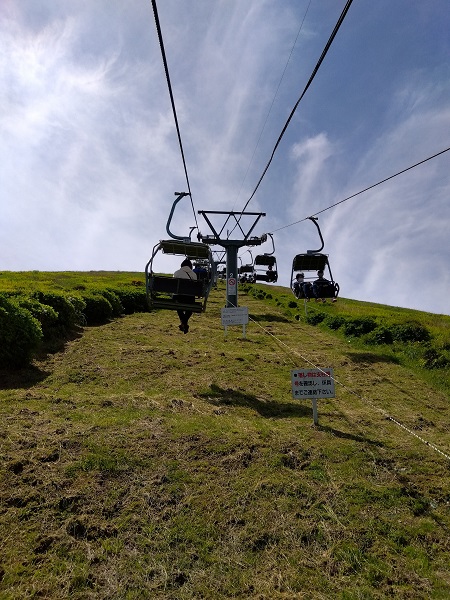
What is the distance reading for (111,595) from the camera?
134 inches

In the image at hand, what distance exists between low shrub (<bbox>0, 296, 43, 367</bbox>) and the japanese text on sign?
22.3 ft

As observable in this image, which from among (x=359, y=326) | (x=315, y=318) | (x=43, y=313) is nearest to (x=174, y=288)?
(x=43, y=313)

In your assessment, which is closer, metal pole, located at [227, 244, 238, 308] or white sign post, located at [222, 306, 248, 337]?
white sign post, located at [222, 306, 248, 337]

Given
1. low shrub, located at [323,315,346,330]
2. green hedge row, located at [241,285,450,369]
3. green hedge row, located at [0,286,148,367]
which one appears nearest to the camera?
green hedge row, located at [0,286,148,367]

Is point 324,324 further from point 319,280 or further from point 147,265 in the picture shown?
point 147,265

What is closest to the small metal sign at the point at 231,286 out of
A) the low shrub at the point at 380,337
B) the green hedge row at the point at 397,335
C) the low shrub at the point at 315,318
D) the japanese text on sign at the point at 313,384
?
Answer: the low shrub at the point at 315,318

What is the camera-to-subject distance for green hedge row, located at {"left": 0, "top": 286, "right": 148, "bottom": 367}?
949 cm

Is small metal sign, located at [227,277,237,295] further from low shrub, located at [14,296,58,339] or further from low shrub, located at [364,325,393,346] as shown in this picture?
low shrub, located at [14,296,58,339]

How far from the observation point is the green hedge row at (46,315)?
9.49 metres

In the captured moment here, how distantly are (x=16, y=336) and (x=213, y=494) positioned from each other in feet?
23.2

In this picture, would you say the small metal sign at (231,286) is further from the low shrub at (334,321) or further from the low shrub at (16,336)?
the low shrub at (16,336)

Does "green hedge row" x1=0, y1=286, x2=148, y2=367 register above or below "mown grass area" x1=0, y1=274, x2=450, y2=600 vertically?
above

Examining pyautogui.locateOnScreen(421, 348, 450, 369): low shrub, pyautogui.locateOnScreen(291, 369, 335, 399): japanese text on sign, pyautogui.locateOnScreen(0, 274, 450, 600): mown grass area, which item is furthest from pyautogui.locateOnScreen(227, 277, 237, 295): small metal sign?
pyautogui.locateOnScreen(291, 369, 335, 399): japanese text on sign

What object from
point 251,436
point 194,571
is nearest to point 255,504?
point 194,571
